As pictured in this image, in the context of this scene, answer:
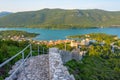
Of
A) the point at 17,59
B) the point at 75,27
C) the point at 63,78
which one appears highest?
the point at 63,78

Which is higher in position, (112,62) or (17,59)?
(17,59)

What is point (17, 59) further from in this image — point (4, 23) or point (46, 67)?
point (4, 23)

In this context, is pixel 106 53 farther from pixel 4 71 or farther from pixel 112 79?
pixel 4 71

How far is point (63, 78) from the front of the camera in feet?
16.0

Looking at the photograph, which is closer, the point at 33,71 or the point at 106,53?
the point at 33,71

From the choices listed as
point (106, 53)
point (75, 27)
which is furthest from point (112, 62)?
point (75, 27)

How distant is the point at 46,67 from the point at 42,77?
1.31m

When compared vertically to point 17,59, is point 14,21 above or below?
below

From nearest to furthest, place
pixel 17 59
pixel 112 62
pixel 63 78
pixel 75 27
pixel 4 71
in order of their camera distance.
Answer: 1. pixel 63 78
2. pixel 4 71
3. pixel 17 59
4. pixel 112 62
5. pixel 75 27

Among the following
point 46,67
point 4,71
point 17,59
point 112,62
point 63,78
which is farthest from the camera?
point 112,62

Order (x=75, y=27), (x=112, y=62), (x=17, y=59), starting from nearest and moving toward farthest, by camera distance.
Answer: (x=17, y=59), (x=112, y=62), (x=75, y=27)

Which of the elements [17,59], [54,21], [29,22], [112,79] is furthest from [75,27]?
[17,59]

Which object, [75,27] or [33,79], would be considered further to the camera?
[75,27]

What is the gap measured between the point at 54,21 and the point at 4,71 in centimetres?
19174
